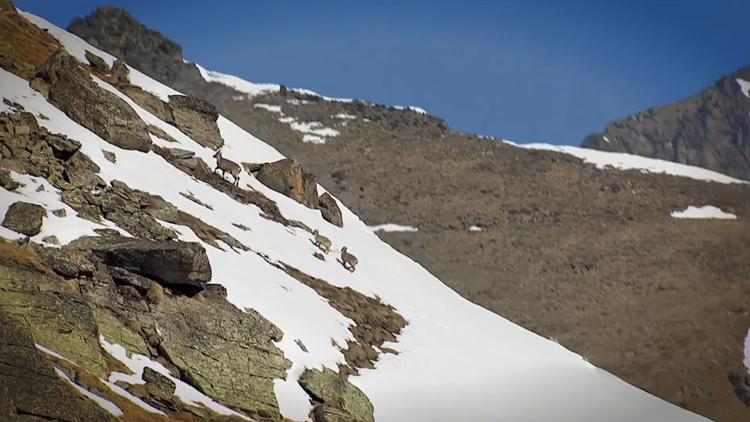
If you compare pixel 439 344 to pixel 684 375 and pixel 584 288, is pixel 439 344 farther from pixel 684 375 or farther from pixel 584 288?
pixel 584 288

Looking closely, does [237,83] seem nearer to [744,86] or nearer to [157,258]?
[157,258]

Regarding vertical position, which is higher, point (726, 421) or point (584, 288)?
point (584, 288)

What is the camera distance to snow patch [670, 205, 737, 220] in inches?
3273

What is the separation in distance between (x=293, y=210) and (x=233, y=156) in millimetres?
3578

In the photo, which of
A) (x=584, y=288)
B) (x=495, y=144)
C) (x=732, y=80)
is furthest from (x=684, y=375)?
(x=732, y=80)

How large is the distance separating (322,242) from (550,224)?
48851 mm

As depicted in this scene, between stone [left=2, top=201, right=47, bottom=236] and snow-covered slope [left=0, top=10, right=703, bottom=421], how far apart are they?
274 mm

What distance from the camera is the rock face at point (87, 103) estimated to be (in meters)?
28.1

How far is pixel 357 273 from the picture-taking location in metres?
34.3

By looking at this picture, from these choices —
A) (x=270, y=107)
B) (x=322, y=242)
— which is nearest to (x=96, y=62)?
(x=322, y=242)

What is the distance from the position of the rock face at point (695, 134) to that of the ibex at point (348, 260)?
126434 mm

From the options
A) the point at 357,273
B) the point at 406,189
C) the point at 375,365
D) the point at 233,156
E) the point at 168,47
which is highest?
the point at 168,47

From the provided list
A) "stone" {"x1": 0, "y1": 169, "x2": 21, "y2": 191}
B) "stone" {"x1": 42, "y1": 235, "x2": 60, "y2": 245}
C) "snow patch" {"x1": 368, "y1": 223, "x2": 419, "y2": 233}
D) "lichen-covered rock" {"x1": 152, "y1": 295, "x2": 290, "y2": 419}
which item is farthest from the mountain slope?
"stone" {"x1": 0, "y1": 169, "x2": 21, "y2": 191}

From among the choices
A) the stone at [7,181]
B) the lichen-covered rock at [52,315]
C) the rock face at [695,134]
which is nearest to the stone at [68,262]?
the lichen-covered rock at [52,315]
